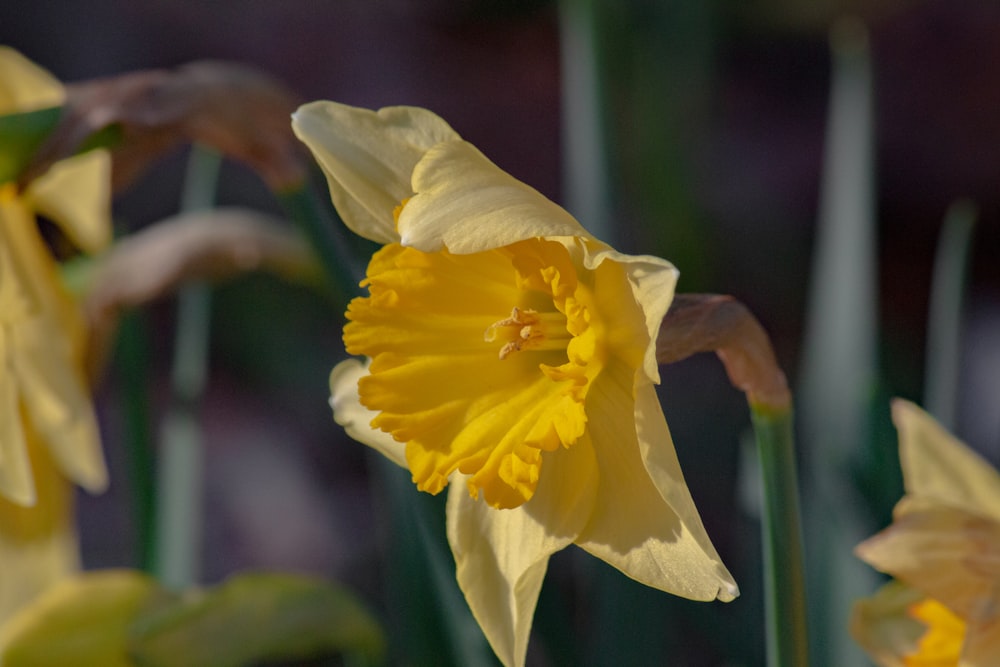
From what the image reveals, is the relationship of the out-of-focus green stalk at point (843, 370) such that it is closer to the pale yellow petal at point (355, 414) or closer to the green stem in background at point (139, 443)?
the pale yellow petal at point (355, 414)

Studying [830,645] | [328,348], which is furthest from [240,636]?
[328,348]

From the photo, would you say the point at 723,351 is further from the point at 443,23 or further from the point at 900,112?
the point at 443,23

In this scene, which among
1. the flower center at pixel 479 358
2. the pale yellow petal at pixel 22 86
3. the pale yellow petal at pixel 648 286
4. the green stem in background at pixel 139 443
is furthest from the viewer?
the green stem in background at pixel 139 443

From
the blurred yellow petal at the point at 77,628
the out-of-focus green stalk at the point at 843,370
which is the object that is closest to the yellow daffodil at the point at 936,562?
the out-of-focus green stalk at the point at 843,370

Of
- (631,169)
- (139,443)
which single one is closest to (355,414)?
(139,443)

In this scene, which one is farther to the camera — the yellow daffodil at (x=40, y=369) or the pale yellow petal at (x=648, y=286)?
the yellow daffodil at (x=40, y=369)
